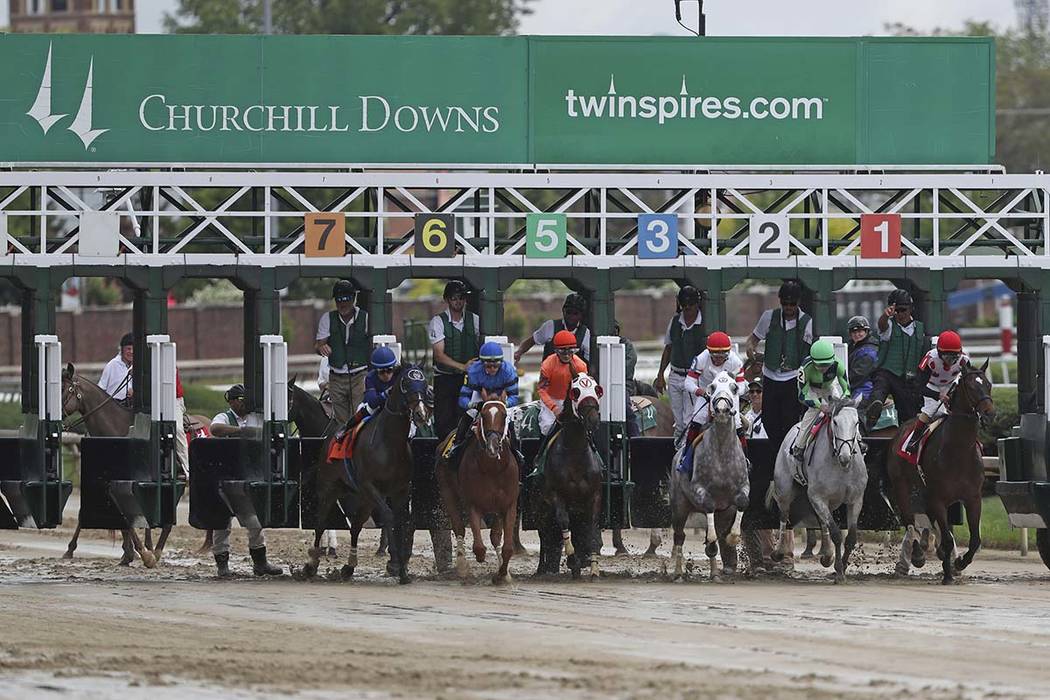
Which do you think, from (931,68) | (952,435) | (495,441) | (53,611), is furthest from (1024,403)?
(53,611)

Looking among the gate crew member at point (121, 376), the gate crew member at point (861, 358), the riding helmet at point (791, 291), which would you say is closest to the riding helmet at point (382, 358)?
the riding helmet at point (791, 291)

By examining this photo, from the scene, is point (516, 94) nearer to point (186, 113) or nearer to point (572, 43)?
point (572, 43)

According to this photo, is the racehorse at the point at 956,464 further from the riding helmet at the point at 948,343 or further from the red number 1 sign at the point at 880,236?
the red number 1 sign at the point at 880,236

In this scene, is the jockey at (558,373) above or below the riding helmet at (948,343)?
below

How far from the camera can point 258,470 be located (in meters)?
18.0

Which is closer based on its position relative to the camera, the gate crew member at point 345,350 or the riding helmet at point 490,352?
the riding helmet at point 490,352

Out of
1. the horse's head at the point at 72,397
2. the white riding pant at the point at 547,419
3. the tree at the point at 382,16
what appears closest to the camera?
the white riding pant at the point at 547,419

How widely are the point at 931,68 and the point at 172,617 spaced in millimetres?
7914

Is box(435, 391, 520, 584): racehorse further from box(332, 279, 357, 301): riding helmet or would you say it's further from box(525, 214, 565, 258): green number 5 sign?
box(332, 279, 357, 301): riding helmet

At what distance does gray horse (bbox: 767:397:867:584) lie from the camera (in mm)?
17125

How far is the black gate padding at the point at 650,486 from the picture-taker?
18328mm

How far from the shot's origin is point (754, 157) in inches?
727

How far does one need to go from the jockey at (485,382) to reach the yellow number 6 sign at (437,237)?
44.1 inches

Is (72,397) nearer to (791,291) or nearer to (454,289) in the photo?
(454,289)
